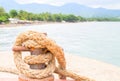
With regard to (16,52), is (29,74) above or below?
below

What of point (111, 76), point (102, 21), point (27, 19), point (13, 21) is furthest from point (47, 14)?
point (111, 76)

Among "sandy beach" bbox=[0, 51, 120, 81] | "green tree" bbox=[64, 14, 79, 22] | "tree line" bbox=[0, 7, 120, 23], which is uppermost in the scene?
"sandy beach" bbox=[0, 51, 120, 81]

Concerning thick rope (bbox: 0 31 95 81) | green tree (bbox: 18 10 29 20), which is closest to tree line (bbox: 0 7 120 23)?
green tree (bbox: 18 10 29 20)

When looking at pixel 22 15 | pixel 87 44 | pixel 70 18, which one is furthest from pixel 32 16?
pixel 87 44

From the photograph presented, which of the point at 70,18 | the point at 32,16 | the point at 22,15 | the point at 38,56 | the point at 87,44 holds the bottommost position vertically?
the point at 70,18

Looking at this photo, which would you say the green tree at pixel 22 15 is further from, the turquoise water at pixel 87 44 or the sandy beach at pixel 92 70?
the sandy beach at pixel 92 70

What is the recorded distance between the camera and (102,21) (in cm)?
15175

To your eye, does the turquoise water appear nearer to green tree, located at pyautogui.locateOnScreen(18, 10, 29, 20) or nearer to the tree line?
the tree line

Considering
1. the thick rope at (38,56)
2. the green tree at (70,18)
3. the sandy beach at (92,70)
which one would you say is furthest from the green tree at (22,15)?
the thick rope at (38,56)

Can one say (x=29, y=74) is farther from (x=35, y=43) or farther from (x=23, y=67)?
(x=35, y=43)

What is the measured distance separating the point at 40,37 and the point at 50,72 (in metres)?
0.22

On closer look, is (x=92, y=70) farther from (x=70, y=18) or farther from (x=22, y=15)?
(x=70, y=18)

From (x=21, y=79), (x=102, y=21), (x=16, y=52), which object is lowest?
(x=102, y=21)

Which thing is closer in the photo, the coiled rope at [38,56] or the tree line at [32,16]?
the coiled rope at [38,56]
